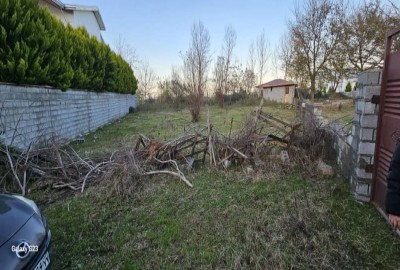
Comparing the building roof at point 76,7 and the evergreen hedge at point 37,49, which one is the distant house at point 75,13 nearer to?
the building roof at point 76,7

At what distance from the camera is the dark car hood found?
1521mm

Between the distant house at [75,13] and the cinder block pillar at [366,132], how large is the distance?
51.2ft

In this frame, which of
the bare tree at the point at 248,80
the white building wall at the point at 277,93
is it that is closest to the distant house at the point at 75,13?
the bare tree at the point at 248,80

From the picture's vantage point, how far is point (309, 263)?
6.81 ft

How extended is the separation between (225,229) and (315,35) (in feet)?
51.4

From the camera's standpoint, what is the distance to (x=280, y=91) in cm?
2495

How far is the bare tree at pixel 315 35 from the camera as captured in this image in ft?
48.0

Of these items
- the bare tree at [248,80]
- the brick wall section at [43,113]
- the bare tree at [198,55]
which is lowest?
the brick wall section at [43,113]

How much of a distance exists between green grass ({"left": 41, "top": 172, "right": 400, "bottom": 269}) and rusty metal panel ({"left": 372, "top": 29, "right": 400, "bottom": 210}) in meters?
0.34

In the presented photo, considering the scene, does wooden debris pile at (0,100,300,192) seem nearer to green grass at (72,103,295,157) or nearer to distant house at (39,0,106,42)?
green grass at (72,103,295,157)

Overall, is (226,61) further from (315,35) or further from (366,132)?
(366,132)

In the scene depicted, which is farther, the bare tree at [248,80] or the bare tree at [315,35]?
the bare tree at [248,80]

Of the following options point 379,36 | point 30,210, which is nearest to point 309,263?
point 30,210

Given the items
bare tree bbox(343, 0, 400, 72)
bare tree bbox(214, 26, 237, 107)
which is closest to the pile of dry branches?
bare tree bbox(343, 0, 400, 72)
